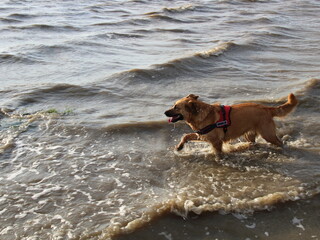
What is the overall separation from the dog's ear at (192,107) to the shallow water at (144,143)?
0.82m

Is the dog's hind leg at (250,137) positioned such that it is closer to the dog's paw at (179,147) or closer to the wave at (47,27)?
the dog's paw at (179,147)

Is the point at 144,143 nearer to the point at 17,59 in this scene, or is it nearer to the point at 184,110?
the point at 184,110

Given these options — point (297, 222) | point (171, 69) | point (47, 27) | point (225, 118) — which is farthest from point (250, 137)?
point (47, 27)

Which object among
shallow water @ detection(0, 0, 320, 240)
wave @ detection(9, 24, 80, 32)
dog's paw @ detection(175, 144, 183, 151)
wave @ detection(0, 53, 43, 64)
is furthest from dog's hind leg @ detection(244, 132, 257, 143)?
wave @ detection(9, 24, 80, 32)

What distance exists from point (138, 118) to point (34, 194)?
134 inches

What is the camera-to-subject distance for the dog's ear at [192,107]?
21.4ft

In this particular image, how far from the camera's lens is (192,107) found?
6.55m

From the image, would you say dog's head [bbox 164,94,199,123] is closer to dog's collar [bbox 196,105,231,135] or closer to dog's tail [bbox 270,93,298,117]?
dog's collar [bbox 196,105,231,135]

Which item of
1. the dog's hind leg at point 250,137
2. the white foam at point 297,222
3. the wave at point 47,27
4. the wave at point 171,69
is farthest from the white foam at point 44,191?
the wave at point 47,27

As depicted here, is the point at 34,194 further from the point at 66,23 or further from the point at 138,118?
the point at 66,23

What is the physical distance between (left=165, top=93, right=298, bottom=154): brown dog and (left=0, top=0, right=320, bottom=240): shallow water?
37 centimetres

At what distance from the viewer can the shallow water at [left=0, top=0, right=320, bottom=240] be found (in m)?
5.00

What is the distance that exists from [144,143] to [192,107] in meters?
1.37

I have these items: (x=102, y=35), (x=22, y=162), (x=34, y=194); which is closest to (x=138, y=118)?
(x=22, y=162)
